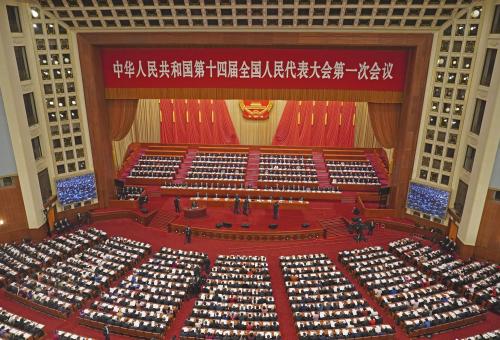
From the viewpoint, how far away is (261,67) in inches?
754

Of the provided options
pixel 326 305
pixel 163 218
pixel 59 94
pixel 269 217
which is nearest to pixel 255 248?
pixel 269 217

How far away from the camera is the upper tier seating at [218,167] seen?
23.7m

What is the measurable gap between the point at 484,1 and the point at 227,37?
33.3 feet

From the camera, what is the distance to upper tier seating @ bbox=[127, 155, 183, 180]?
952 inches

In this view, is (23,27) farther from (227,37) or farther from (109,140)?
(227,37)

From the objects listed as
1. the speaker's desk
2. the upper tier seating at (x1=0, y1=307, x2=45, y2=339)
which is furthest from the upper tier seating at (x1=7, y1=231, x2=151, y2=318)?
the speaker's desk

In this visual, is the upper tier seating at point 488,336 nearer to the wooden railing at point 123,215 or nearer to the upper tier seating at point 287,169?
the upper tier seating at point 287,169

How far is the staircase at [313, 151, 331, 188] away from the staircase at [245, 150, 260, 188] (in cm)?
359

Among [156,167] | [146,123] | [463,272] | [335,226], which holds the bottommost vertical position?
[335,226]

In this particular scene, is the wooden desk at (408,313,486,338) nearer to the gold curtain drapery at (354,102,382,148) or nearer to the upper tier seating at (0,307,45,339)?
the upper tier seating at (0,307,45,339)

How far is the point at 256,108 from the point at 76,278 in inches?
655

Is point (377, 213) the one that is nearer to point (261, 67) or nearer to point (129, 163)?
point (261, 67)

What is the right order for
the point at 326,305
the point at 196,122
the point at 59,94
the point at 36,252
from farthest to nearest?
the point at 196,122 < the point at 59,94 < the point at 36,252 < the point at 326,305

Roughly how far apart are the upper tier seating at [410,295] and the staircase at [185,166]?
10987 millimetres
